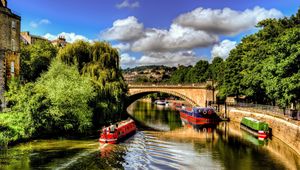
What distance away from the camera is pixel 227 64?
2308 inches

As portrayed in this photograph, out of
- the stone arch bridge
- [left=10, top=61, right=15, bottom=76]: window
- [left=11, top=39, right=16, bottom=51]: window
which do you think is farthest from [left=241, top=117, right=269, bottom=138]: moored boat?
[left=11, top=39, right=16, bottom=51]: window

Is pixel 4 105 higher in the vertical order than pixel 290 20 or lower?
lower

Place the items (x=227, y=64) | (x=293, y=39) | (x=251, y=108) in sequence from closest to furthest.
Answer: (x=293, y=39) < (x=251, y=108) < (x=227, y=64)

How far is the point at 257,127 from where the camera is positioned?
122 ft

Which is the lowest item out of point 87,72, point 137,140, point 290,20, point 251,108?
point 137,140

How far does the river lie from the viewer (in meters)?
23.0

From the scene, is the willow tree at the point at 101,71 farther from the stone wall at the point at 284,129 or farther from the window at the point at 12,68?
the stone wall at the point at 284,129

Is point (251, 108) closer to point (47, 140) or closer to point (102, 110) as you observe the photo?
point (102, 110)

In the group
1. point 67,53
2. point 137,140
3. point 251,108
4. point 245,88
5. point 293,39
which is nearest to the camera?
point 293,39

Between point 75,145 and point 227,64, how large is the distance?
121 feet

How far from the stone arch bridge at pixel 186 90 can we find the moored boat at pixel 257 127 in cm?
2112

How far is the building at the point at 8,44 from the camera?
128 ft

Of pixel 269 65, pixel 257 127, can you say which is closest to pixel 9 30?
pixel 269 65

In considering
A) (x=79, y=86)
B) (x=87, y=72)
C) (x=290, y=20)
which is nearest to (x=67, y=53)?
(x=87, y=72)
